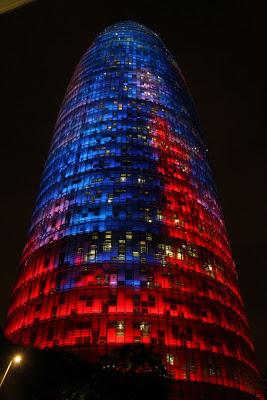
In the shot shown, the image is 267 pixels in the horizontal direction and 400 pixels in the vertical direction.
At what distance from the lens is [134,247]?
288 feet

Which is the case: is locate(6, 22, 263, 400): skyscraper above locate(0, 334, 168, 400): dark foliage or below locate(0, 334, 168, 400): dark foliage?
above

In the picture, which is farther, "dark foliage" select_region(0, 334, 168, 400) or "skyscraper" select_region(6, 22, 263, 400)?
"skyscraper" select_region(6, 22, 263, 400)

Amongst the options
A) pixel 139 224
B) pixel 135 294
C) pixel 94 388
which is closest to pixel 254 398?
pixel 135 294

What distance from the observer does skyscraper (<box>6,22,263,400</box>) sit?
3073 inches

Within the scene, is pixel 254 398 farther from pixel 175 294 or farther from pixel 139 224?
pixel 139 224

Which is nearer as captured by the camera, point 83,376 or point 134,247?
point 83,376

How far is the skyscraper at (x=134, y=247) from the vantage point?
78062 millimetres

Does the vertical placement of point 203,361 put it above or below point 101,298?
below

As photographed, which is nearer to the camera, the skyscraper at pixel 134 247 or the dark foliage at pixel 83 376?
the dark foliage at pixel 83 376

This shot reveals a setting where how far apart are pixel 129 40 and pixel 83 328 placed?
106m

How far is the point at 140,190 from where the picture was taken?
9750cm

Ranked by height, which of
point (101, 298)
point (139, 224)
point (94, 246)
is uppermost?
point (139, 224)

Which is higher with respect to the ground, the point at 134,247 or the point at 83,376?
the point at 134,247

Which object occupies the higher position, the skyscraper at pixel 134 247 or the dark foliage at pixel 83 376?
the skyscraper at pixel 134 247
